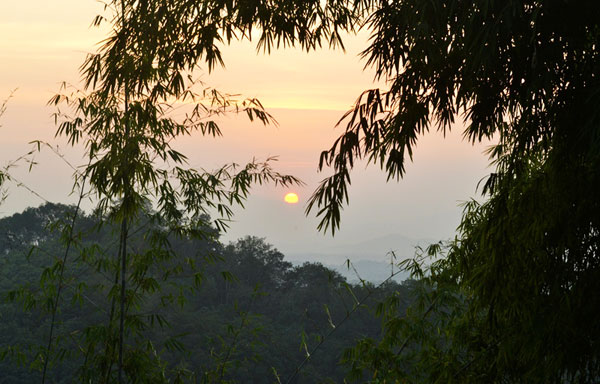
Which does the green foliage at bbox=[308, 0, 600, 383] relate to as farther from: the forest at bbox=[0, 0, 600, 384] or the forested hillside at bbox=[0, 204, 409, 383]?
the forested hillside at bbox=[0, 204, 409, 383]

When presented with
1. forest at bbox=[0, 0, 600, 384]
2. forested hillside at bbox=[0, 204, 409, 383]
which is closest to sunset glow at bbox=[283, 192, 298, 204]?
forest at bbox=[0, 0, 600, 384]

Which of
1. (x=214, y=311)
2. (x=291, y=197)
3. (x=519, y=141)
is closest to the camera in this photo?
(x=519, y=141)

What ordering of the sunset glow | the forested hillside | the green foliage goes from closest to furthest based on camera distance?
the green foliage, the sunset glow, the forested hillside

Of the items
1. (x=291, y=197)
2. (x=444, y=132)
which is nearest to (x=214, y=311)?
(x=291, y=197)

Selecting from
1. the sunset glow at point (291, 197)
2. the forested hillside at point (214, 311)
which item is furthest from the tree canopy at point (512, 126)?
the forested hillside at point (214, 311)

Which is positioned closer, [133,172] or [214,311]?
[133,172]

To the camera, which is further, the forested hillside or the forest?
the forested hillside

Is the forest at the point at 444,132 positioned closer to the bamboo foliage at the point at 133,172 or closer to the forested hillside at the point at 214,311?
the bamboo foliage at the point at 133,172

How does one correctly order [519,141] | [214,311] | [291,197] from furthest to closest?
1. [214,311]
2. [291,197]
3. [519,141]

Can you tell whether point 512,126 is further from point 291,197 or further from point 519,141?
point 291,197

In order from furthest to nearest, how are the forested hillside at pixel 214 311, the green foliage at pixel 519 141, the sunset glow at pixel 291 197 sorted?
the forested hillside at pixel 214 311 → the sunset glow at pixel 291 197 → the green foliage at pixel 519 141

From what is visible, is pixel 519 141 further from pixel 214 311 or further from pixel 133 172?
pixel 214 311

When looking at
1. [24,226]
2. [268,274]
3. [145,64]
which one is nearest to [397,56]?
[145,64]

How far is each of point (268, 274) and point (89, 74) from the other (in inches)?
880
